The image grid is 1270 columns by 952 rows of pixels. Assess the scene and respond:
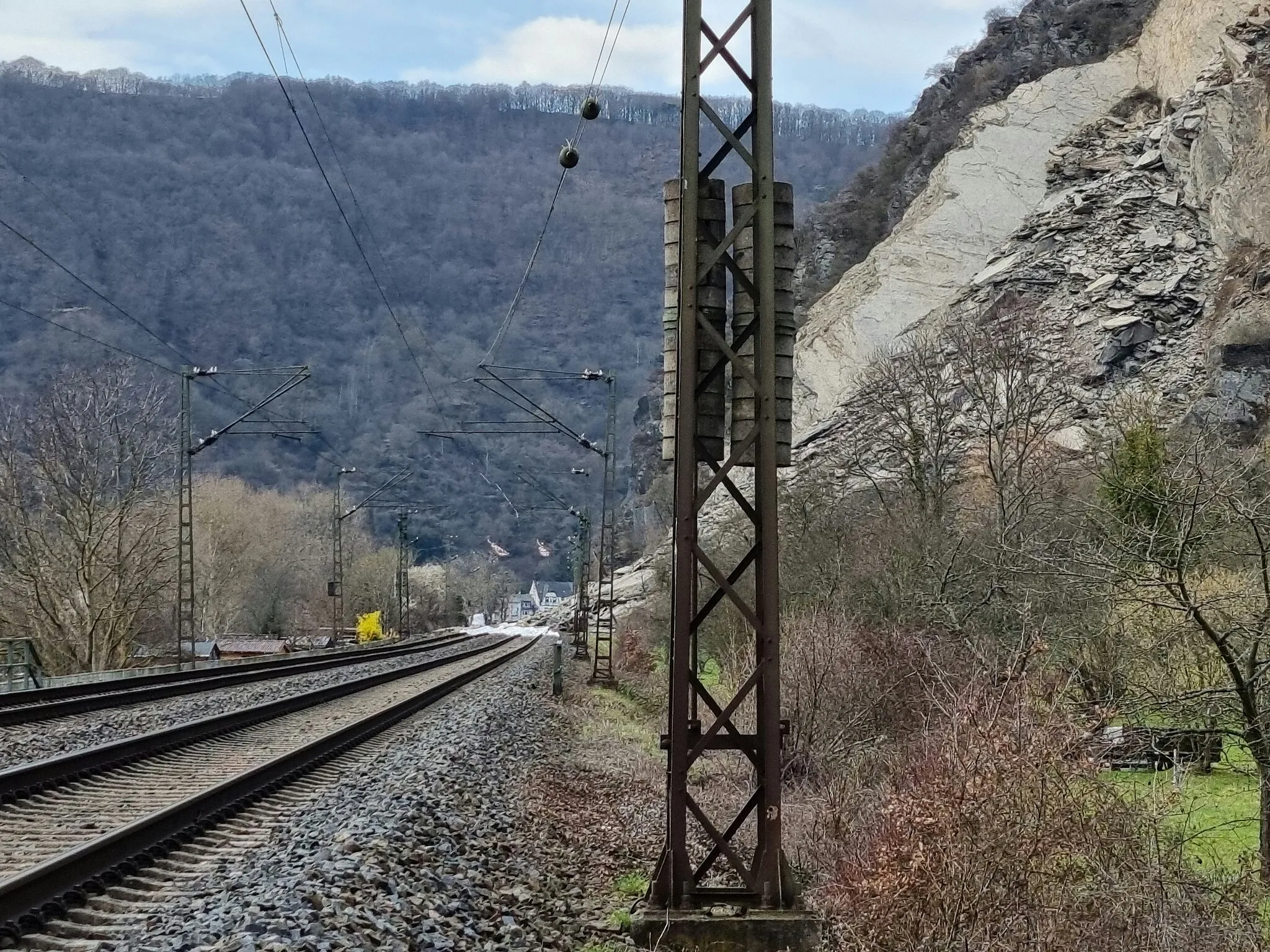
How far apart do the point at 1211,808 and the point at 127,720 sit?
48.8 ft

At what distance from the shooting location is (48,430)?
40.0m

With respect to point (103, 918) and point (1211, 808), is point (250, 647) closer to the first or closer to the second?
point (1211, 808)

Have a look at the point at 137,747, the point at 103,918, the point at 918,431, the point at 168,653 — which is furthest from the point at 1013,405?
the point at 168,653

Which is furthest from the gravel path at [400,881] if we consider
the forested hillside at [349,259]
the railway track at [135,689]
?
the forested hillside at [349,259]

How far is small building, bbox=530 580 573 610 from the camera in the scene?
540 feet

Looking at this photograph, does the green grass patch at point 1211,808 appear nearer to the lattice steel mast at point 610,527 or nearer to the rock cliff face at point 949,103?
the lattice steel mast at point 610,527

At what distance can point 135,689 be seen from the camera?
2248 centimetres

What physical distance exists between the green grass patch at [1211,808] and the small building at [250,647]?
4330 centimetres

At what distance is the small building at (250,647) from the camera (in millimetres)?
54906

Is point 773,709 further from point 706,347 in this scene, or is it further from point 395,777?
point 395,777

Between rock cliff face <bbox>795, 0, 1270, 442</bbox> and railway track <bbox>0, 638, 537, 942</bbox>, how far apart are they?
3894 centimetres

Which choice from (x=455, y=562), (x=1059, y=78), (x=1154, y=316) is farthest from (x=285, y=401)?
(x=1154, y=316)

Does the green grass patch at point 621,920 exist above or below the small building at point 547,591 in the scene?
Result: above

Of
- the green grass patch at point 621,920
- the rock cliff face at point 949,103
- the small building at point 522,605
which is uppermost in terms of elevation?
the rock cliff face at point 949,103
